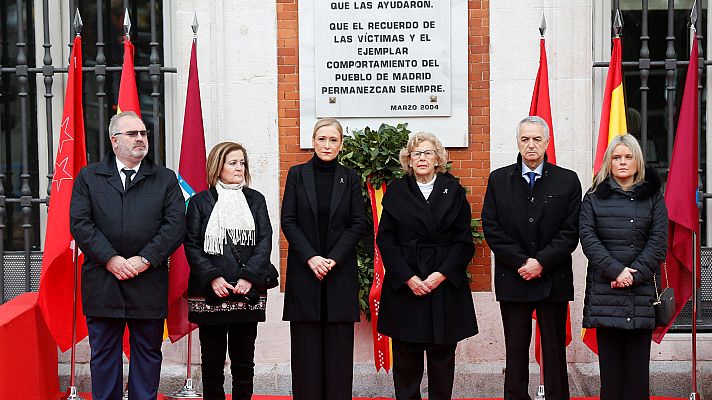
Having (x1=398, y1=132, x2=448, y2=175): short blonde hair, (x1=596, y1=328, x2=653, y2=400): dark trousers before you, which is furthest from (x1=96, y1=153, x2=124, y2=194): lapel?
(x1=596, y1=328, x2=653, y2=400): dark trousers

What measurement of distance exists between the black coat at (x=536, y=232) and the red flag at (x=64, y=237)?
2.62 metres

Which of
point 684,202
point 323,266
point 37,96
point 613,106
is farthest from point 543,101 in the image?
point 37,96

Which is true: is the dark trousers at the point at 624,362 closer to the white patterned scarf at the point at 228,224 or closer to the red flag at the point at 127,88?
the white patterned scarf at the point at 228,224

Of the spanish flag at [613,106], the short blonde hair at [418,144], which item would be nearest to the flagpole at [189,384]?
the short blonde hair at [418,144]

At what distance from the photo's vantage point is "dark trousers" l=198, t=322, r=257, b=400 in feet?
18.5

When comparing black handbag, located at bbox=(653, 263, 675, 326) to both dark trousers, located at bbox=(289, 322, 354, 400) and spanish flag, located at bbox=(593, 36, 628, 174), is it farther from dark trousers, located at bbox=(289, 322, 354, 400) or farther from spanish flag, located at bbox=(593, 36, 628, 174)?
dark trousers, located at bbox=(289, 322, 354, 400)

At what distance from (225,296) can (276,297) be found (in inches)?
61.1

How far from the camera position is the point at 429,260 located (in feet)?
18.2

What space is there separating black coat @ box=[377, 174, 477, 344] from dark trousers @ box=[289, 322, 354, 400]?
0.29 meters

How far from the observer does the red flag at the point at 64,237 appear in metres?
5.95

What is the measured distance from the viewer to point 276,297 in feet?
22.9

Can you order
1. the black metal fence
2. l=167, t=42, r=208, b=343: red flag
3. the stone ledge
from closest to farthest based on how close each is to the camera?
l=167, t=42, r=208, b=343: red flag, the stone ledge, the black metal fence

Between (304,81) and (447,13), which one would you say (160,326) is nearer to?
(304,81)

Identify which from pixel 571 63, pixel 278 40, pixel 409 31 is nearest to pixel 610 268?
pixel 571 63
